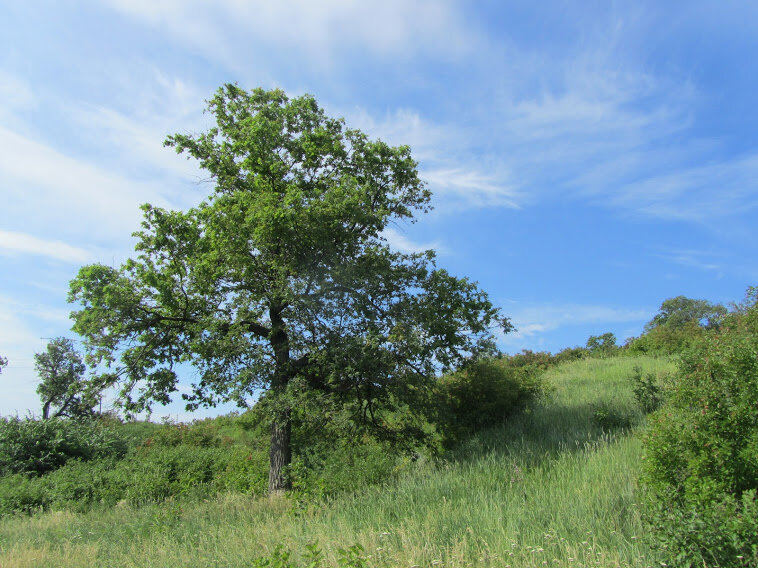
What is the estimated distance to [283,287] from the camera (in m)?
13.1

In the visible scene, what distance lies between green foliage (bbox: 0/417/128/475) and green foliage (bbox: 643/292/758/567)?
87.7 feet

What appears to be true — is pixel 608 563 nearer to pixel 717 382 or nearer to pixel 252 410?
pixel 717 382

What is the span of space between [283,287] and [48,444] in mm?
22122

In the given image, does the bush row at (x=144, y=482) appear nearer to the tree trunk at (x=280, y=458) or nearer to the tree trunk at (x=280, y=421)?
the tree trunk at (x=280, y=458)

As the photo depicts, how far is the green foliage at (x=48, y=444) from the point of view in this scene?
24609 millimetres

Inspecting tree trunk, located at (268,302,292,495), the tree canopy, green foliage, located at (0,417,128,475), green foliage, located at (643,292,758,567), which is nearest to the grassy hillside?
green foliage, located at (643,292,758,567)

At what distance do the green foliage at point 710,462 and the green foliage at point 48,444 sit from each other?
2674 centimetres

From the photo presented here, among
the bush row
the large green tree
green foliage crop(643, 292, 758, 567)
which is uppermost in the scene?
the large green tree

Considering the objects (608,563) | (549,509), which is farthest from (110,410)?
(608,563)

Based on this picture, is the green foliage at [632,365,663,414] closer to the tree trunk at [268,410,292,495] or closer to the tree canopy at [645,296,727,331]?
the tree trunk at [268,410,292,495]

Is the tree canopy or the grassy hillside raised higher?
the tree canopy

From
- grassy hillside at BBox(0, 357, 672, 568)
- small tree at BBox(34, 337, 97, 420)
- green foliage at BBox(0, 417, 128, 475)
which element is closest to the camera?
grassy hillside at BBox(0, 357, 672, 568)

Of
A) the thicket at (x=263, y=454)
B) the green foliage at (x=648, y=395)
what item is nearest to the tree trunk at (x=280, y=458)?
the thicket at (x=263, y=454)

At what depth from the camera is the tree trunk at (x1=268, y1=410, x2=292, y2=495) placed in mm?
13677
